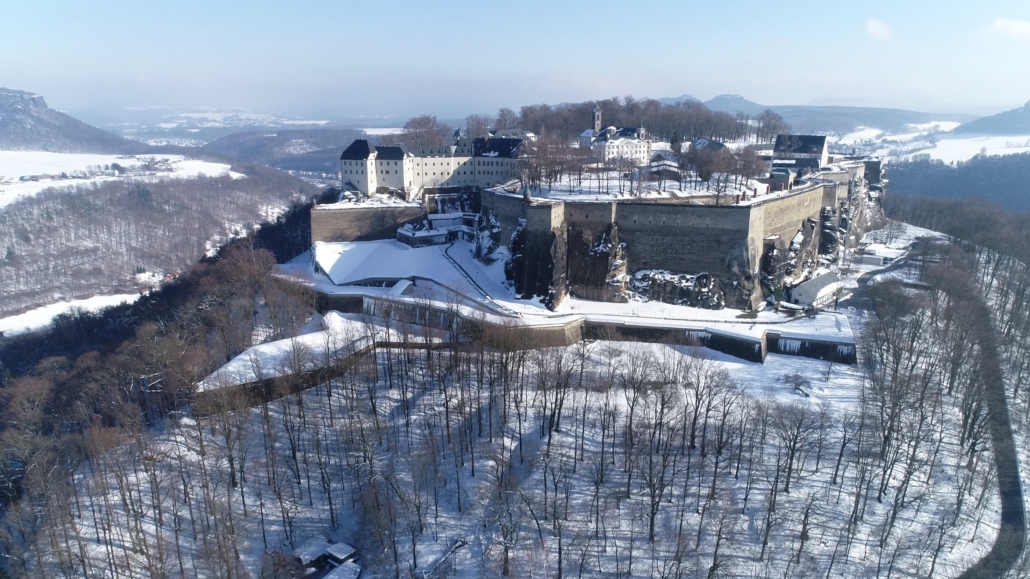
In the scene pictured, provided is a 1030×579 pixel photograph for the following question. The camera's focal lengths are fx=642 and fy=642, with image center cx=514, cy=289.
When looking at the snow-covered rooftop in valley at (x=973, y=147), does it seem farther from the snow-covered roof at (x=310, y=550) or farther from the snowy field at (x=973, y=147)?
the snow-covered roof at (x=310, y=550)

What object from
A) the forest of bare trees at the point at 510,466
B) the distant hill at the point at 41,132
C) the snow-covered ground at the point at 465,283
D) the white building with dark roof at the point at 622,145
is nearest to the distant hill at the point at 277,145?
the distant hill at the point at 41,132

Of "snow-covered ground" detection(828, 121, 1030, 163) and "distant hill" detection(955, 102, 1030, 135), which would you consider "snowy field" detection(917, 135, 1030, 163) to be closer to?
"snow-covered ground" detection(828, 121, 1030, 163)

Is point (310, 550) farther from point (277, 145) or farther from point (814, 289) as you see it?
point (277, 145)

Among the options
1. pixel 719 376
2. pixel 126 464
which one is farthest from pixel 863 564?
pixel 126 464

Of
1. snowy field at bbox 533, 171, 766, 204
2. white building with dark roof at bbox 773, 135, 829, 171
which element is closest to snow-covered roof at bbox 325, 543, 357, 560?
snowy field at bbox 533, 171, 766, 204

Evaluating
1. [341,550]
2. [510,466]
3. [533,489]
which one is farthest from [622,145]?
[341,550]

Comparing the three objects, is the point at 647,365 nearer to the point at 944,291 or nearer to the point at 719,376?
the point at 719,376
